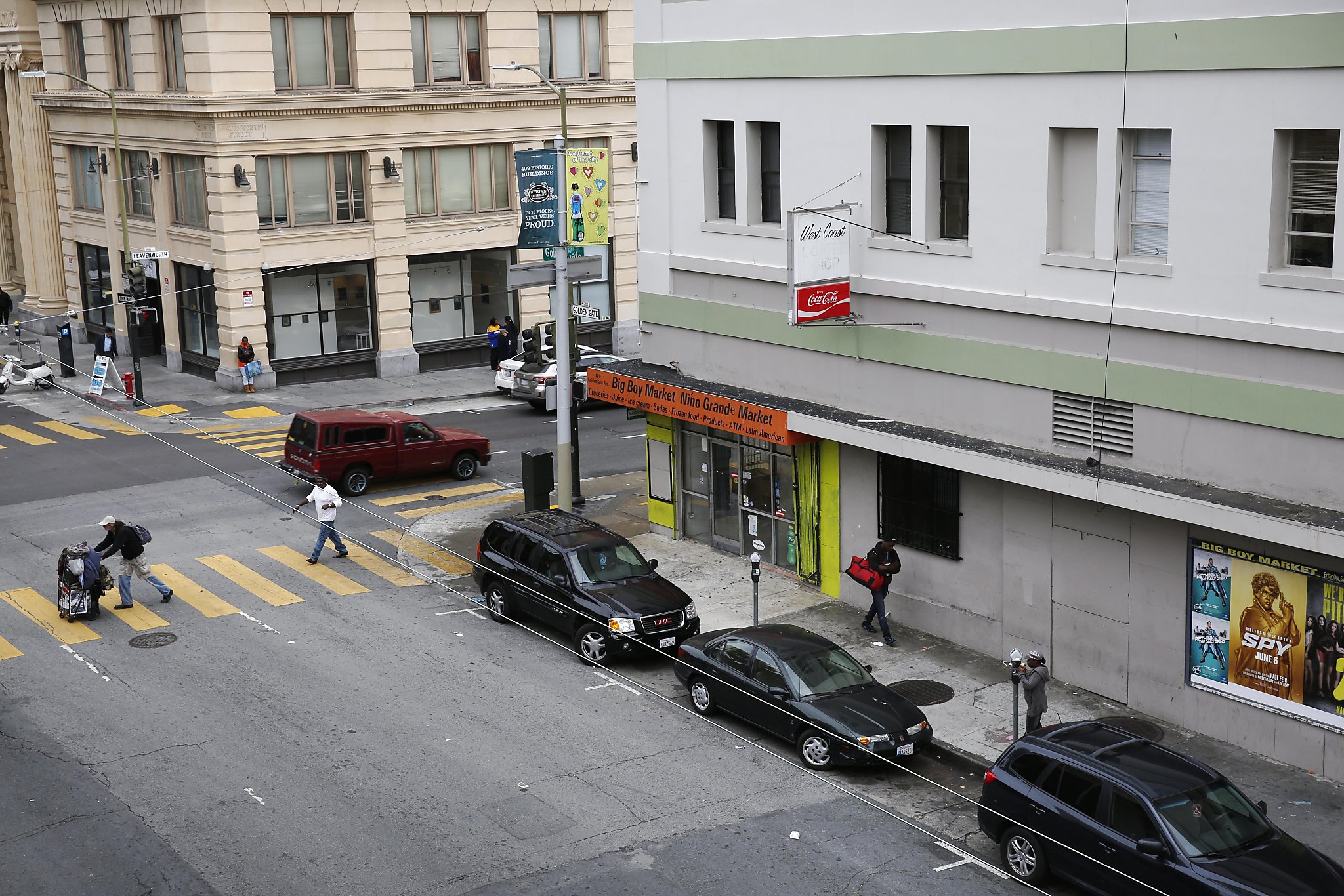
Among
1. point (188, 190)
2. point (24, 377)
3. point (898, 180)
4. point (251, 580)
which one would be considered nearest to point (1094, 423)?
point (898, 180)

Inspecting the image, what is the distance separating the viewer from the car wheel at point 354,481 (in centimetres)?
3041

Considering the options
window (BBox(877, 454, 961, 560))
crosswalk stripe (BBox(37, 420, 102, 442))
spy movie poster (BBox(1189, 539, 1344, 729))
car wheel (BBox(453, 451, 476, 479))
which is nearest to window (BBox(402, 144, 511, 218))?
crosswalk stripe (BBox(37, 420, 102, 442))

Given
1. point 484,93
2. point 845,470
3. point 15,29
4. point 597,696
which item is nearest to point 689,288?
point 845,470

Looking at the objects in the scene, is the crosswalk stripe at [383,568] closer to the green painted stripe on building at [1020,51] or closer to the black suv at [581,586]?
the black suv at [581,586]

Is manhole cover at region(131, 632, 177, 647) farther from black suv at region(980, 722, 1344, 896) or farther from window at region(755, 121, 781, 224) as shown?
black suv at region(980, 722, 1344, 896)

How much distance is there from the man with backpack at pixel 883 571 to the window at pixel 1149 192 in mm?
5678

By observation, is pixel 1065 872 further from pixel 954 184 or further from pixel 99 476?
pixel 99 476

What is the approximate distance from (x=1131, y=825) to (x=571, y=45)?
36.4 metres

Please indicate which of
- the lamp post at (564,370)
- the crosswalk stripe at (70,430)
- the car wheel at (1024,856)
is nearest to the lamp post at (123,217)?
the crosswalk stripe at (70,430)

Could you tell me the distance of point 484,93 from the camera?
4375 cm

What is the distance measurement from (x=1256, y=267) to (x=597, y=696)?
990cm

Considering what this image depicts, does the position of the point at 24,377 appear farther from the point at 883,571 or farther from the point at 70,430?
the point at 883,571

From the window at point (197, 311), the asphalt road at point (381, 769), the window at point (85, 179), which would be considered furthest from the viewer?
the window at point (85, 179)

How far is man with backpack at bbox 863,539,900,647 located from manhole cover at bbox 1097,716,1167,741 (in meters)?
3.84
